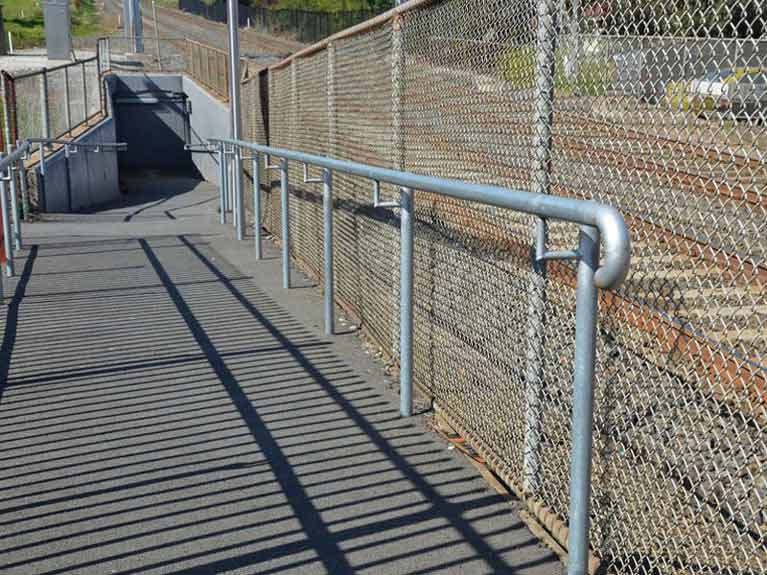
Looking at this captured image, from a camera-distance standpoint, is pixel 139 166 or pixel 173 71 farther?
pixel 173 71

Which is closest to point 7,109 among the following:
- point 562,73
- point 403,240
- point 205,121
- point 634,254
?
point 205,121

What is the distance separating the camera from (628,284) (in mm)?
3215

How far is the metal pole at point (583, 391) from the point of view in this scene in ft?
9.19

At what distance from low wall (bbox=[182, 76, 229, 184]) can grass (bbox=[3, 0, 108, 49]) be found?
30.6 m

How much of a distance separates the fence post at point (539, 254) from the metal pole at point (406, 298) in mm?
1106

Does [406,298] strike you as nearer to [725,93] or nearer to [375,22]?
[375,22]

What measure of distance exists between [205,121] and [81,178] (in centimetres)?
→ 810

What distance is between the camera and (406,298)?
4.80 metres

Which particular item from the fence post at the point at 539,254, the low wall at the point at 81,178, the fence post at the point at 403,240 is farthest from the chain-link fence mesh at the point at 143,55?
the fence post at the point at 539,254

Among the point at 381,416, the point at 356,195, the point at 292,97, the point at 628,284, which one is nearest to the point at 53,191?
the point at 292,97

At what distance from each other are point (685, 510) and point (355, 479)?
4.75ft

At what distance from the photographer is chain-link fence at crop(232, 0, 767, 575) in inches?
103

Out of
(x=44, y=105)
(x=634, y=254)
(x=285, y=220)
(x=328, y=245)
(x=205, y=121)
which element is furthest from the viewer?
(x=205, y=121)

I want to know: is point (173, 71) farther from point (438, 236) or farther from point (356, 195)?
point (438, 236)
